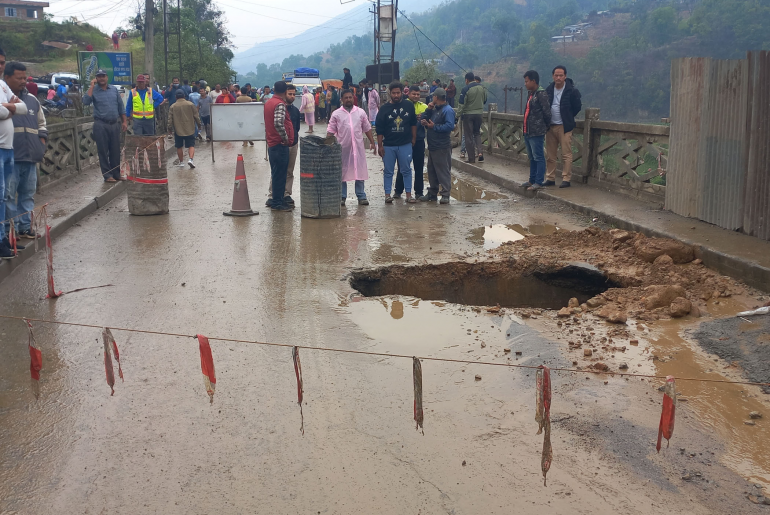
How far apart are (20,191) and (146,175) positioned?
238 cm

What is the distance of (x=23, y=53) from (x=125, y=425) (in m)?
58.4

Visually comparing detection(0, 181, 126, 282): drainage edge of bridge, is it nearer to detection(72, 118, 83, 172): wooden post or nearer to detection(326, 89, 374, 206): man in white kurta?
detection(72, 118, 83, 172): wooden post

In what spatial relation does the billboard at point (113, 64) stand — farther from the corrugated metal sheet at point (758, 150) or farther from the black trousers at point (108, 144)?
the corrugated metal sheet at point (758, 150)

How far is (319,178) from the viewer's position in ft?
33.9

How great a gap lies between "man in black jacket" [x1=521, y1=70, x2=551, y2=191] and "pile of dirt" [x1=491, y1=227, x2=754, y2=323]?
341 cm

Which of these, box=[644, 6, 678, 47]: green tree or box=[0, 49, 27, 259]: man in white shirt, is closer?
box=[0, 49, 27, 259]: man in white shirt

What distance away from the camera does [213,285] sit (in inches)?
277

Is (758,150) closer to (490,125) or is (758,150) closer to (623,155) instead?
(623,155)

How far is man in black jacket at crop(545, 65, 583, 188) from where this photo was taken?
11.6m

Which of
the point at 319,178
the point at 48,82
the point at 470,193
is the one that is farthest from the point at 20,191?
the point at 48,82

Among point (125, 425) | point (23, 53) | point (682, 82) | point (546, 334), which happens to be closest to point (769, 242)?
point (682, 82)

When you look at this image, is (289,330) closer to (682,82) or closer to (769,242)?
(769,242)

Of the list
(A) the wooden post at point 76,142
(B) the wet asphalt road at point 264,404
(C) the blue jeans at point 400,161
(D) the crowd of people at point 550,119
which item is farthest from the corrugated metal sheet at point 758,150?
(A) the wooden post at point 76,142

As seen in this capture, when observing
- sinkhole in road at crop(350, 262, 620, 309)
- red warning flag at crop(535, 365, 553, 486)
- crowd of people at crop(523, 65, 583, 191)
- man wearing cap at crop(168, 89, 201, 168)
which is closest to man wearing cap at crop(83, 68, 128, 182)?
man wearing cap at crop(168, 89, 201, 168)
